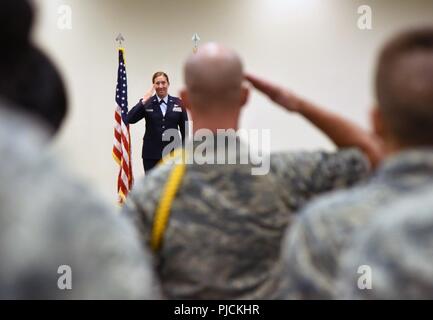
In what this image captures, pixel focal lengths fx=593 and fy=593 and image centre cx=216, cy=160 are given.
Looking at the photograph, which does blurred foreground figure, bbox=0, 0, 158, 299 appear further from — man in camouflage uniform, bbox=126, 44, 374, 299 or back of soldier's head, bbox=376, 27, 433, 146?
man in camouflage uniform, bbox=126, 44, 374, 299

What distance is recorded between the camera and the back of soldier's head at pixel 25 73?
0.84m

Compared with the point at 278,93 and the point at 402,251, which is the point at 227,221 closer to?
the point at 278,93

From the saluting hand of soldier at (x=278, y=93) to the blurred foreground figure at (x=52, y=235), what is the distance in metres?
1.04

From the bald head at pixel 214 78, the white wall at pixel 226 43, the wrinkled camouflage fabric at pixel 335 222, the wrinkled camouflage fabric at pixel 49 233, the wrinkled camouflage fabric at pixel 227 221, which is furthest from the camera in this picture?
the white wall at pixel 226 43

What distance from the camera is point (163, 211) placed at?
1540 millimetres

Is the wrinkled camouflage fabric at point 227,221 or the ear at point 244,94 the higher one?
the ear at point 244,94

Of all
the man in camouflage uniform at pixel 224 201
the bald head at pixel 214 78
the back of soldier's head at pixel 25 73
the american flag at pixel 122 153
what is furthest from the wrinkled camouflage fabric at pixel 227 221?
the american flag at pixel 122 153

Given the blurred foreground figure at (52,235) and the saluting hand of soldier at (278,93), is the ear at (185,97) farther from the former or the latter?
the blurred foreground figure at (52,235)

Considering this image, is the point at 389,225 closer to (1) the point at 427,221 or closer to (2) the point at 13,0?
(1) the point at 427,221

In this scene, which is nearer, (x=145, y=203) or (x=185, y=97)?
(x=145, y=203)

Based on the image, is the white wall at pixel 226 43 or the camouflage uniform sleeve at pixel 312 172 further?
the white wall at pixel 226 43

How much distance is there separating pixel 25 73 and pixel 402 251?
0.60m

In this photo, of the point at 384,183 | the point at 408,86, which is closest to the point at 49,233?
the point at 384,183

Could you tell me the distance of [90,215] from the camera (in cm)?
71
